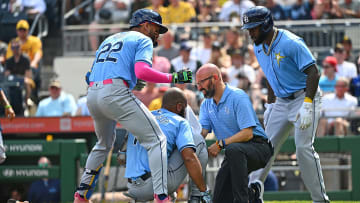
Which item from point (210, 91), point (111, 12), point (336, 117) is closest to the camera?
point (210, 91)

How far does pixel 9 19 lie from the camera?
50.4 ft

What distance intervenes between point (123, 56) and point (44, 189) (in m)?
4.90

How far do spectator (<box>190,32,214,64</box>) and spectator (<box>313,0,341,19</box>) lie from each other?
2318mm

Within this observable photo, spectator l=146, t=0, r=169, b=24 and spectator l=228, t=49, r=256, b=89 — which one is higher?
spectator l=146, t=0, r=169, b=24

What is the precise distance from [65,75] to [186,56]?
8.26 ft

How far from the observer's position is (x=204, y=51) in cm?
1363

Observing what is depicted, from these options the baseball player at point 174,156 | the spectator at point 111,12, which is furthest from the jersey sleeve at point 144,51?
the spectator at point 111,12

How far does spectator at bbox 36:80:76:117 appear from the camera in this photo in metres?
12.4

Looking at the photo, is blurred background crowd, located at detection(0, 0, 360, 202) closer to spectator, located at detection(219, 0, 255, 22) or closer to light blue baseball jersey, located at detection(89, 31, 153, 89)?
spectator, located at detection(219, 0, 255, 22)

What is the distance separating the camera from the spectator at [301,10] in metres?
14.7

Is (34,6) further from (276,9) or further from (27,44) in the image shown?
(276,9)

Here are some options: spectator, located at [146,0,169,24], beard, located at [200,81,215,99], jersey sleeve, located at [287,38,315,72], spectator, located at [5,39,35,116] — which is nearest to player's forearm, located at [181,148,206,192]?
beard, located at [200,81,215,99]

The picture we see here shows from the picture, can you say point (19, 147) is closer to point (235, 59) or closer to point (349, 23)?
point (235, 59)

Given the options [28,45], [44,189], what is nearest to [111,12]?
[28,45]
